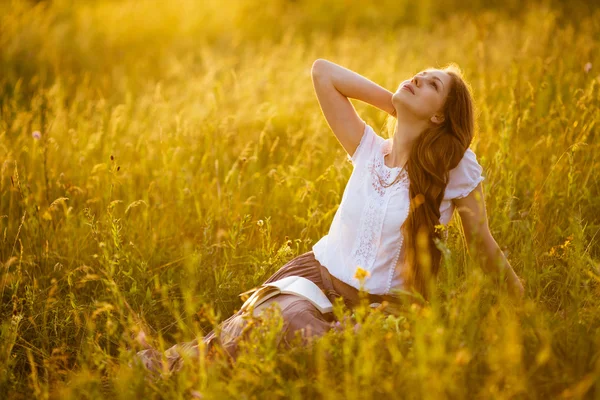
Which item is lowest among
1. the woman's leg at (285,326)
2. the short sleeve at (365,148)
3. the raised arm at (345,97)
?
the woman's leg at (285,326)

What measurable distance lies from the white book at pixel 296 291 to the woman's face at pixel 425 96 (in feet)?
2.84

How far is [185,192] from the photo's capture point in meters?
3.76

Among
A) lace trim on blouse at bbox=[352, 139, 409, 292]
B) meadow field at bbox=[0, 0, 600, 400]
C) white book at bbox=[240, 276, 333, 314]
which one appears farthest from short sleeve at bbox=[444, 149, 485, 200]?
white book at bbox=[240, 276, 333, 314]

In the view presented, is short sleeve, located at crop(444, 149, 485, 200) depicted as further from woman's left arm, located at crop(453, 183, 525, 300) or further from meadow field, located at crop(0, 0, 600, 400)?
meadow field, located at crop(0, 0, 600, 400)

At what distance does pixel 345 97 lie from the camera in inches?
116

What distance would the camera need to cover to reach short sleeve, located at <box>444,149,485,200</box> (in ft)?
8.43

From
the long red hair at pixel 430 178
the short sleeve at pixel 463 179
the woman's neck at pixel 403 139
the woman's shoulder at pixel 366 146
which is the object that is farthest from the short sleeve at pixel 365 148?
the short sleeve at pixel 463 179

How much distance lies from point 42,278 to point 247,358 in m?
1.56

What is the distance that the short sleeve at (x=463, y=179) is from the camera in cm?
257

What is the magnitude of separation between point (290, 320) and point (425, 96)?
112 centimetres

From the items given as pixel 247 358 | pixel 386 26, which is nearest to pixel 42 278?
pixel 247 358

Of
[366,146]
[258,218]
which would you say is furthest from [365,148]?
[258,218]

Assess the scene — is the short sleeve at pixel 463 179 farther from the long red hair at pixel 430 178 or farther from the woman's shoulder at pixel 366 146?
the woman's shoulder at pixel 366 146

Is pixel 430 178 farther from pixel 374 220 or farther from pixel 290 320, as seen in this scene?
pixel 290 320
